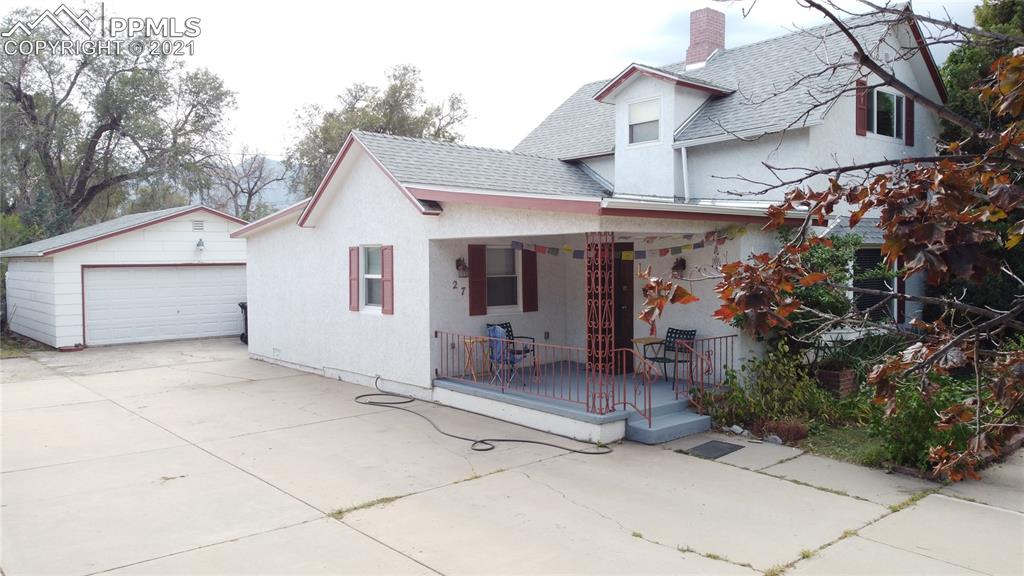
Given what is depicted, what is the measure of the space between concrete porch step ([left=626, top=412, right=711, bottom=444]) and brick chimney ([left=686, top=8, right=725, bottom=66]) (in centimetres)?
1026

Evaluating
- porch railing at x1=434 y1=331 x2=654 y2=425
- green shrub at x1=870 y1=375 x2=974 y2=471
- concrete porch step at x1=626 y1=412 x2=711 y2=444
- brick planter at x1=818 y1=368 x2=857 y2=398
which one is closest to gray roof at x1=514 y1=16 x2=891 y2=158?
brick planter at x1=818 y1=368 x2=857 y2=398

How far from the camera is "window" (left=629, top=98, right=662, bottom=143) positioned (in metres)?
14.2

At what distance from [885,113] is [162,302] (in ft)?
58.5

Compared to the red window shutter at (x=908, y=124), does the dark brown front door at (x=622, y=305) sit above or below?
below

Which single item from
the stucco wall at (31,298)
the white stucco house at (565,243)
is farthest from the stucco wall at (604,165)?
the stucco wall at (31,298)

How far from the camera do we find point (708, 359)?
34.1 ft

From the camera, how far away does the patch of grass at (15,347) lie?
1719cm

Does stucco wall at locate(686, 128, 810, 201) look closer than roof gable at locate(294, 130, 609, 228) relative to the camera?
No

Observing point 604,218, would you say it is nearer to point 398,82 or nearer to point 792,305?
point 792,305

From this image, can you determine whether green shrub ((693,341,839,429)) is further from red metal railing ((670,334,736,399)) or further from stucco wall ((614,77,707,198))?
stucco wall ((614,77,707,198))

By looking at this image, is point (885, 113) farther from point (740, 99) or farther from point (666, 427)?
point (666, 427)

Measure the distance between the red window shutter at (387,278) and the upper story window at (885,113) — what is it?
29.3ft

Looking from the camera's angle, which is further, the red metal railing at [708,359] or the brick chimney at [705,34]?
the brick chimney at [705,34]

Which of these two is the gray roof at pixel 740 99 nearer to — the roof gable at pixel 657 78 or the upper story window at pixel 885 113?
the roof gable at pixel 657 78
